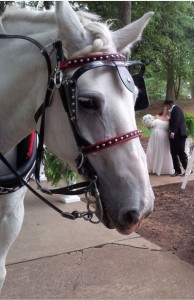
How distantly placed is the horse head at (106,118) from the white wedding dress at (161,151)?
6.93 meters

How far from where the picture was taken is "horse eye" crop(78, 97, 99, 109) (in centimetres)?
149

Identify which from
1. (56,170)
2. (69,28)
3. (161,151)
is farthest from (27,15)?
(161,151)

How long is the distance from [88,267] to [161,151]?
205 inches

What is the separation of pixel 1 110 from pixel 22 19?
518mm

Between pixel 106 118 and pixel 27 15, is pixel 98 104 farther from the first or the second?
pixel 27 15

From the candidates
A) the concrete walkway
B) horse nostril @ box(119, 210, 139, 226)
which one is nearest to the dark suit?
the concrete walkway

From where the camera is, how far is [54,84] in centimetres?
159

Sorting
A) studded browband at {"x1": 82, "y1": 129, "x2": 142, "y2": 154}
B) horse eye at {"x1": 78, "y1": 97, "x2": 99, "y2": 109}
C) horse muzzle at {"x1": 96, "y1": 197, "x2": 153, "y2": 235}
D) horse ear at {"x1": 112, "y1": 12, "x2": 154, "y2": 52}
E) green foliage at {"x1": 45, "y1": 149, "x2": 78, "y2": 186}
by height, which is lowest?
green foliage at {"x1": 45, "y1": 149, "x2": 78, "y2": 186}

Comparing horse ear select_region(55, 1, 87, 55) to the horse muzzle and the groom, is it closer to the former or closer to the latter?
the horse muzzle

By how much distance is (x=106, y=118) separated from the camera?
1507 mm

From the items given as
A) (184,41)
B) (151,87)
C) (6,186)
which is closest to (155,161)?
(6,186)

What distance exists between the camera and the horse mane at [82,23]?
1572 mm

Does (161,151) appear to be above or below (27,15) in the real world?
below

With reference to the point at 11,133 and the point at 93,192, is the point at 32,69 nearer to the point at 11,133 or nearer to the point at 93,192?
the point at 11,133
